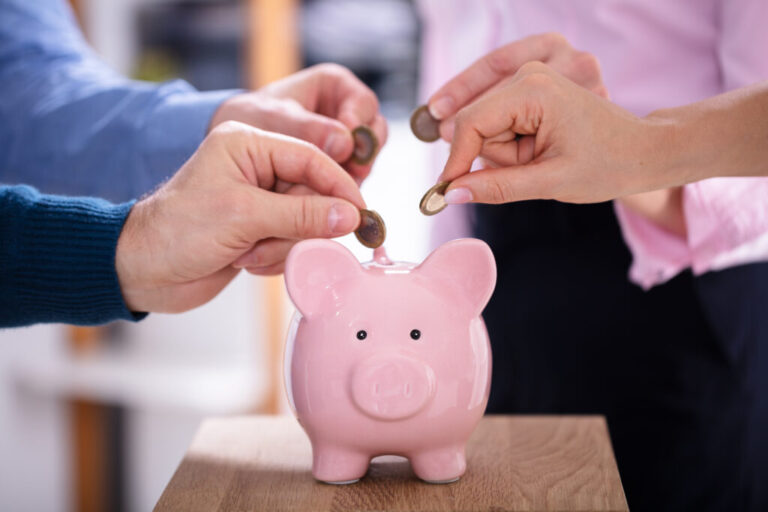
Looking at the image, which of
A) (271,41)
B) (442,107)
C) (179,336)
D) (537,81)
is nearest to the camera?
(537,81)

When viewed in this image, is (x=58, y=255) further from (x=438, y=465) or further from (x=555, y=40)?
(x=555, y=40)

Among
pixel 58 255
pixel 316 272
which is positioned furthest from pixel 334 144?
pixel 58 255

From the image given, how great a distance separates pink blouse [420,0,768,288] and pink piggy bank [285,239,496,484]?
364 millimetres

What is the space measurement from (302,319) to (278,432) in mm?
230

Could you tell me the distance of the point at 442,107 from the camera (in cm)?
95

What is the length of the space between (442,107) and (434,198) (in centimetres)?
19

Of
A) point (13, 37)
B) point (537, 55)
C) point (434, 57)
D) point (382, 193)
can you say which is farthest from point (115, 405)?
point (537, 55)

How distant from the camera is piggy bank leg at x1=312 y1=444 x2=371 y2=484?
2.60ft

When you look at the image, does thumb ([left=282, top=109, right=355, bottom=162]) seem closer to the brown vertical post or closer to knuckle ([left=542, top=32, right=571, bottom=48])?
knuckle ([left=542, top=32, right=571, bottom=48])

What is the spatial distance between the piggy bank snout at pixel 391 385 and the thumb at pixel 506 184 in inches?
6.7

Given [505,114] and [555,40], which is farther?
[555,40]

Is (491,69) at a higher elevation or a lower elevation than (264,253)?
higher

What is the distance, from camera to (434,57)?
135 cm

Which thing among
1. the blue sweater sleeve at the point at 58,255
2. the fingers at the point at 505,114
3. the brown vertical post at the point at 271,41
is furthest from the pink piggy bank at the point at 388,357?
the brown vertical post at the point at 271,41
